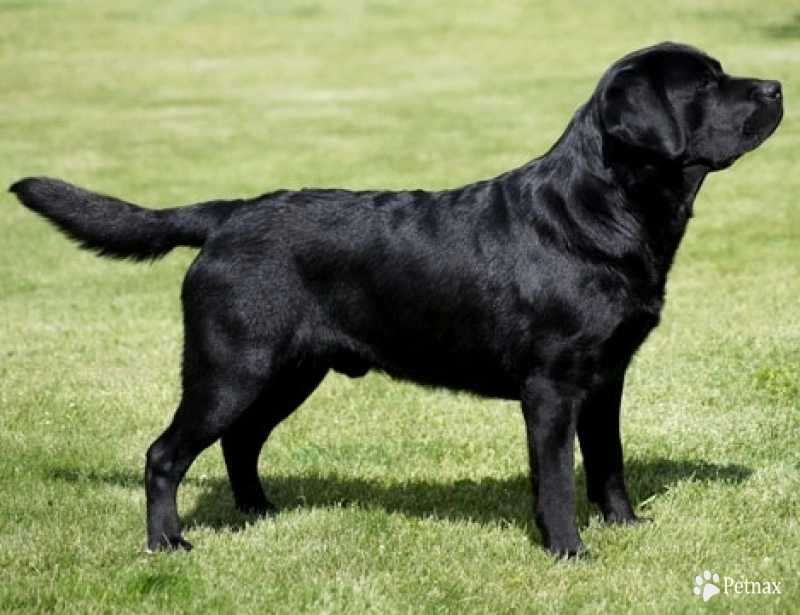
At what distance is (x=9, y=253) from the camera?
42.5ft

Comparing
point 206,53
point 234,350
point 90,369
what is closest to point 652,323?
point 234,350

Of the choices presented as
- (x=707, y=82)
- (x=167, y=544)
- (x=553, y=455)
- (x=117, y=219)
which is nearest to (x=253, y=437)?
(x=167, y=544)

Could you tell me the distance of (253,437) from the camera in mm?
5902

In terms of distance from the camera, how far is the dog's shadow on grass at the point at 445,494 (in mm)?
5809

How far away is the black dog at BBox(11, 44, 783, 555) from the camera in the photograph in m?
5.07

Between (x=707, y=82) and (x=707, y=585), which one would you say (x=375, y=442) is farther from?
(x=707, y=82)

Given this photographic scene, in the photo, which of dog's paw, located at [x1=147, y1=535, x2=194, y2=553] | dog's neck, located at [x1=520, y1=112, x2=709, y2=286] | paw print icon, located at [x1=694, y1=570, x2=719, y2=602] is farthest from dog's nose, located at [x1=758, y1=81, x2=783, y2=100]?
dog's paw, located at [x1=147, y1=535, x2=194, y2=553]

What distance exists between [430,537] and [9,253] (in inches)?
336

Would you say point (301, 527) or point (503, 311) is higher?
point (503, 311)

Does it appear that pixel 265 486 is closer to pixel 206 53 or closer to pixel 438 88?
pixel 438 88

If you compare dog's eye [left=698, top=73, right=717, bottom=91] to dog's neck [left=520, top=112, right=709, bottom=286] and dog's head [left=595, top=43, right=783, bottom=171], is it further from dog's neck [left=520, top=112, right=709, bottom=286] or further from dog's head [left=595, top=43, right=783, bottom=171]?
dog's neck [left=520, top=112, right=709, bottom=286]

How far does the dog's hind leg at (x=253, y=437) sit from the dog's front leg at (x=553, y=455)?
3.73 feet

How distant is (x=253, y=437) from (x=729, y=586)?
2.11 m

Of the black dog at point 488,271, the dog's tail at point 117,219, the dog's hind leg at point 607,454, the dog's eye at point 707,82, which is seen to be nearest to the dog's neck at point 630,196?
the black dog at point 488,271
